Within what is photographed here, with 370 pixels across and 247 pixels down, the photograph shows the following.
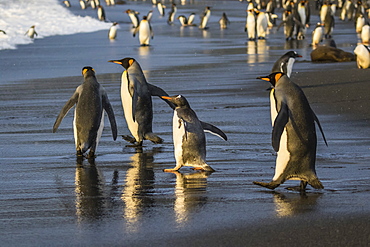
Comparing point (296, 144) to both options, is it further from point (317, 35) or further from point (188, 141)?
point (317, 35)

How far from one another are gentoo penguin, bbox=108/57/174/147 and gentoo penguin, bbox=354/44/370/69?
699cm

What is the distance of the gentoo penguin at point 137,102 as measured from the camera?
A: 6895 millimetres

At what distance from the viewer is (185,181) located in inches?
200

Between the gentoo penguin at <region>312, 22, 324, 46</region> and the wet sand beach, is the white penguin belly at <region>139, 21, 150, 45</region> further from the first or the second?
the wet sand beach

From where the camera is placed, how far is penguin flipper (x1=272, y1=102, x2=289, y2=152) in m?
4.43

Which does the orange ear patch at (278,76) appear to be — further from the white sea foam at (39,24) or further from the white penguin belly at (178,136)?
the white sea foam at (39,24)

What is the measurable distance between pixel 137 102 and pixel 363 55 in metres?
→ 7.24

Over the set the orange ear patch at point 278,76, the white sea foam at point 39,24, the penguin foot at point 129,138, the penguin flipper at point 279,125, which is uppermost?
the orange ear patch at point 278,76

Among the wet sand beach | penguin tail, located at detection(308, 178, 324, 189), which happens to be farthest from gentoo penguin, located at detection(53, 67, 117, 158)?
penguin tail, located at detection(308, 178, 324, 189)

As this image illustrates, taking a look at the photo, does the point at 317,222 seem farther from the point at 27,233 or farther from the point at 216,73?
the point at 216,73

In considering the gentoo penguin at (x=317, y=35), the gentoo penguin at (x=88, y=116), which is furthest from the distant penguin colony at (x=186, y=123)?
the gentoo penguin at (x=317, y=35)

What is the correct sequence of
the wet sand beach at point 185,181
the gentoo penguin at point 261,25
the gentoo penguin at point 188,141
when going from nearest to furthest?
1. the wet sand beach at point 185,181
2. the gentoo penguin at point 188,141
3. the gentoo penguin at point 261,25

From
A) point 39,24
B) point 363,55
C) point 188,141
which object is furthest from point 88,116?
point 39,24

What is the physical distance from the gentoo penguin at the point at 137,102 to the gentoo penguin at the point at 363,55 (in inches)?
275
